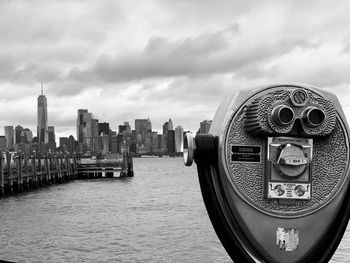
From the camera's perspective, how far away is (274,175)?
11.8 feet

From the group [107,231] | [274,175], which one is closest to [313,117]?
[274,175]

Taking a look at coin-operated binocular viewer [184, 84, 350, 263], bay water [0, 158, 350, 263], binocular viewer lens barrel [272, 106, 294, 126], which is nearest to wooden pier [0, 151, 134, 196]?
bay water [0, 158, 350, 263]

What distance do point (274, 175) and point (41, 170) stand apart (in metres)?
51.2

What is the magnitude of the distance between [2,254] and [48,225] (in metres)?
8.61

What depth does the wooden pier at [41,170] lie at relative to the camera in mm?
42134

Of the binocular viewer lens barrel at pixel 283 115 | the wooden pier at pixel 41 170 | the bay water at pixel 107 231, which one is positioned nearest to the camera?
the binocular viewer lens barrel at pixel 283 115

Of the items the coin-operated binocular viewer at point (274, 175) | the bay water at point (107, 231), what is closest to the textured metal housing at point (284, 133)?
the coin-operated binocular viewer at point (274, 175)

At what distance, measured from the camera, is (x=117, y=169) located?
71.6 m

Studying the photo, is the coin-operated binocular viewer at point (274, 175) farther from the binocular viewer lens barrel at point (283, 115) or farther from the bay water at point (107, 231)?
the bay water at point (107, 231)

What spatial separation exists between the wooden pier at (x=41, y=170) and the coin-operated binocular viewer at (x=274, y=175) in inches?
1431

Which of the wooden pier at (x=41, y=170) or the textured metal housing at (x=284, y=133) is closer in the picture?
the textured metal housing at (x=284, y=133)

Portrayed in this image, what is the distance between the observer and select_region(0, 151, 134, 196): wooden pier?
138 ft

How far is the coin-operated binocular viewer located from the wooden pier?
36347 mm

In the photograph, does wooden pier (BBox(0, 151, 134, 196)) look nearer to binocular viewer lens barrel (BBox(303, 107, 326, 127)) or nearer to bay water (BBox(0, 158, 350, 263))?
bay water (BBox(0, 158, 350, 263))
